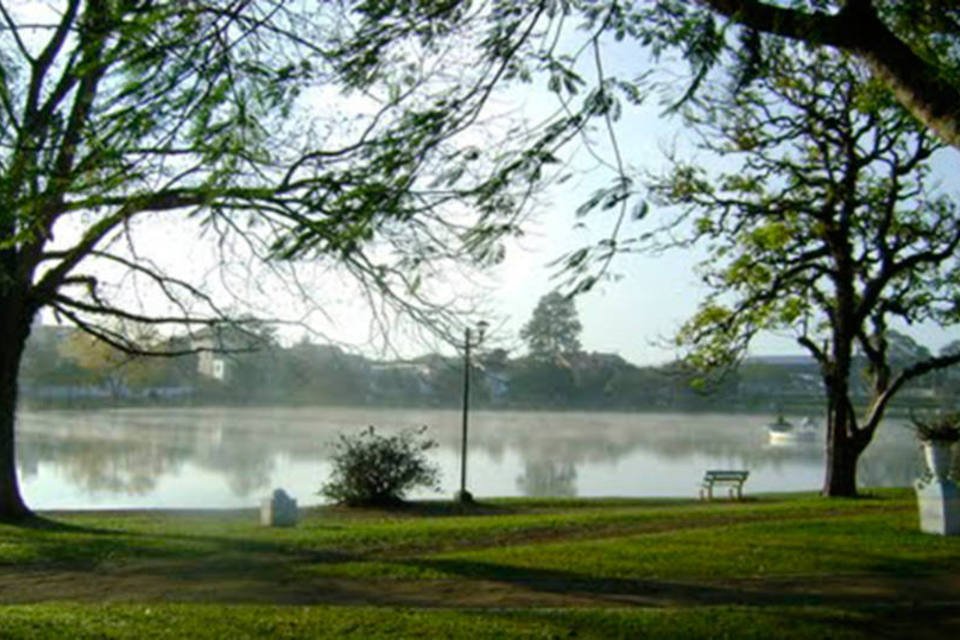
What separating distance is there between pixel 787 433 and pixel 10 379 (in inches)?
1455

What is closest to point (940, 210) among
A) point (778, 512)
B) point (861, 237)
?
point (861, 237)

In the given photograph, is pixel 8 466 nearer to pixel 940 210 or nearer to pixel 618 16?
pixel 618 16

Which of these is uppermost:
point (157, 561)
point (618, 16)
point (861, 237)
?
point (861, 237)

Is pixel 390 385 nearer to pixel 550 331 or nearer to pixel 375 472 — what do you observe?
pixel 375 472

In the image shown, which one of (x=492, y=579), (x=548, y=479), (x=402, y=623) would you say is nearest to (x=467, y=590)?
(x=492, y=579)

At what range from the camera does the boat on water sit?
46291mm

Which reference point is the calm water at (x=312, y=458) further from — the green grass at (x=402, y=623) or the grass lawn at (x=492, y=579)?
the green grass at (x=402, y=623)

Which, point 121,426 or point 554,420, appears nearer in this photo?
point 121,426

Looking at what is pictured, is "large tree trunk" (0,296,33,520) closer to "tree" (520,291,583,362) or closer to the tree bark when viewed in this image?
"tree" (520,291,583,362)

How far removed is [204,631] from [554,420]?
46472 millimetres

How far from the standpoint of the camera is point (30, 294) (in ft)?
57.9

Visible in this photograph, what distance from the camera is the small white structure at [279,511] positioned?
53.0 feet

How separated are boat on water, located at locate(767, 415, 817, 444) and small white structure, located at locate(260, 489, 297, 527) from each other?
108 feet

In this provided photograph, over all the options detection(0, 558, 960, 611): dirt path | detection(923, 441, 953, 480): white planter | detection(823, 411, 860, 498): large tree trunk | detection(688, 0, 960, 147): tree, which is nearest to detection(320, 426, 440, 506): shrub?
detection(823, 411, 860, 498): large tree trunk
